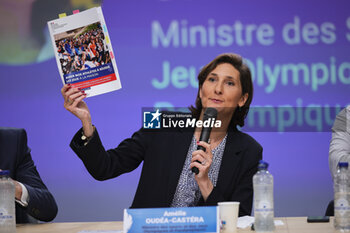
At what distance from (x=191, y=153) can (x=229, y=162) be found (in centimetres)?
22

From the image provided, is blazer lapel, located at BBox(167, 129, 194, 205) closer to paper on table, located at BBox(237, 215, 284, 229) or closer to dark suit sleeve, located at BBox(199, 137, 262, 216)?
dark suit sleeve, located at BBox(199, 137, 262, 216)

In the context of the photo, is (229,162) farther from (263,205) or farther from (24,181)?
(24,181)

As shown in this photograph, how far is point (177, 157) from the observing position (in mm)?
2877

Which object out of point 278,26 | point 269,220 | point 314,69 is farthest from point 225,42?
point 269,220

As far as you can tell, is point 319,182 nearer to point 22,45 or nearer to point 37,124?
point 37,124

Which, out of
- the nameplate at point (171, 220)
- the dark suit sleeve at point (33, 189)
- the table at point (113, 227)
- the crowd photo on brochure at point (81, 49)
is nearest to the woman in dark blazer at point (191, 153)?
the crowd photo on brochure at point (81, 49)

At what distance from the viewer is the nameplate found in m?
1.96

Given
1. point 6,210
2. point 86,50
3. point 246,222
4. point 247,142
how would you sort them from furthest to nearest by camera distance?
point 247,142 < point 86,50 < point 246,222 < point 6,210

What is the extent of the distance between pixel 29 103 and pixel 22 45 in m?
0.46

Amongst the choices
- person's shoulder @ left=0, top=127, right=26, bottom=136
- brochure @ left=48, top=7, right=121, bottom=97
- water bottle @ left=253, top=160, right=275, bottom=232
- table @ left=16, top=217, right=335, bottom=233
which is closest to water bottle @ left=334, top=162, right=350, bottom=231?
table @ left=16, top=217, right=335, bottom=233

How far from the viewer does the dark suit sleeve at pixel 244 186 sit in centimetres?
250

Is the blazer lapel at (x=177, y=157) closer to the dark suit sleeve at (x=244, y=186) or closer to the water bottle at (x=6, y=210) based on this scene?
the dark suit sleeve at (x=244, y=186)

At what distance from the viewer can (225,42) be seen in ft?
13.7

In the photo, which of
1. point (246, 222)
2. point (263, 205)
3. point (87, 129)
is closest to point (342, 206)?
point (263, 205)
